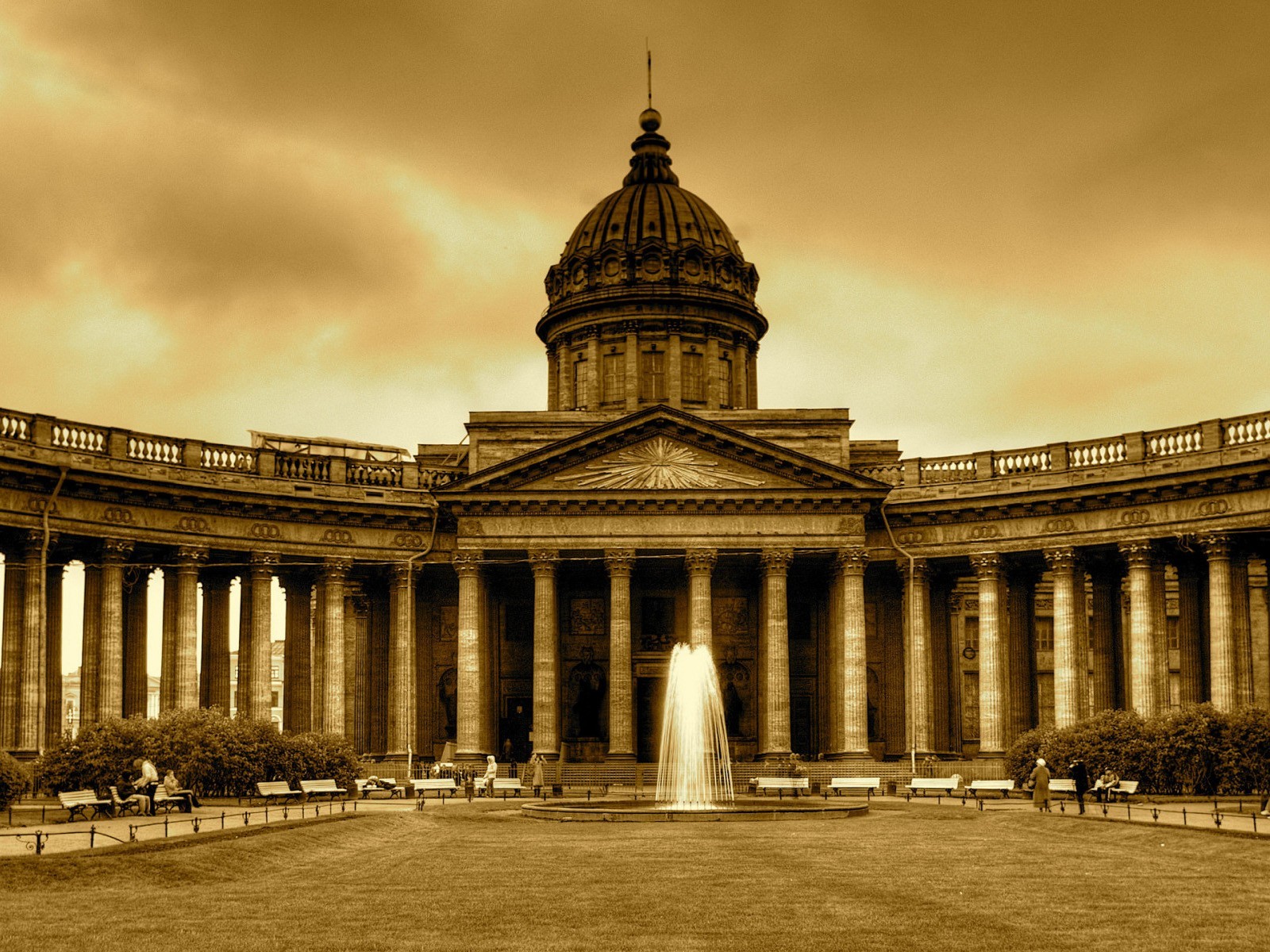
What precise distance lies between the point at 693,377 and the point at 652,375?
6.56 feet

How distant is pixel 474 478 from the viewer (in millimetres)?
67000

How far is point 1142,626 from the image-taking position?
6262 centimetres

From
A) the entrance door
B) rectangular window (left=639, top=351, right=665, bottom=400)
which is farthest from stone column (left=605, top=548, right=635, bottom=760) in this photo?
rectangular window (left=639, top=351, right=665, bottom=400)

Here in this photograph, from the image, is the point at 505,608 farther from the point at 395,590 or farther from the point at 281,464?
the point at 281,464

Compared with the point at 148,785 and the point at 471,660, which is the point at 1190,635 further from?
the point at 148,785

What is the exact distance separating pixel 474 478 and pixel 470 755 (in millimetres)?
10495

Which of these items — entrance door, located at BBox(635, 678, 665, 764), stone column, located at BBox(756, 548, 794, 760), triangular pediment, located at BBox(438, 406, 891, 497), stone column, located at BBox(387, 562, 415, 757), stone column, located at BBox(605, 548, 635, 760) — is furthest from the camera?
entrance door, located at BBox(635, 678, 665, 764)

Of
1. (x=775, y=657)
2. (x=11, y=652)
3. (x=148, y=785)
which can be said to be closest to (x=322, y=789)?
(x=148, y=785)

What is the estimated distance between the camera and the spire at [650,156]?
90.3 meters

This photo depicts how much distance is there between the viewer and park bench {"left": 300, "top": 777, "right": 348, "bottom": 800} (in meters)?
51.9

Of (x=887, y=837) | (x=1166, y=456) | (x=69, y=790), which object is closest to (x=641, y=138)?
(x=1166, y=456)

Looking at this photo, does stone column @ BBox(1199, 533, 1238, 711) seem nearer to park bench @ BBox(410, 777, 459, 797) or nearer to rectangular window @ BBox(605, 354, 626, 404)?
park bench @ BBox(410, 777, 459, 797)

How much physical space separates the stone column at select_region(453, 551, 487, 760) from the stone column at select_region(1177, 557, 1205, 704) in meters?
23.4

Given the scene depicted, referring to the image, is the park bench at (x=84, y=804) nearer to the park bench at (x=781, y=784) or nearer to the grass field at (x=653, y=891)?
the grass field at (x=653, y=891)
